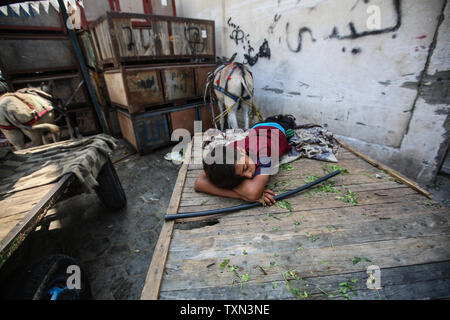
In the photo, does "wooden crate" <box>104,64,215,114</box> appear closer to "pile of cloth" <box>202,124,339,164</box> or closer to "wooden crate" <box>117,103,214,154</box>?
"wooden crate" <box>117,103,214,154</box>

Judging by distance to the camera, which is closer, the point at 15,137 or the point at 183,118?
the point at 15,137

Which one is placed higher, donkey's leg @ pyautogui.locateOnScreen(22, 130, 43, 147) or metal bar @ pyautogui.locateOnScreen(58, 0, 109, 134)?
metal bar @ pyautogui.locateOnScreen(58, 0, 109, 134)

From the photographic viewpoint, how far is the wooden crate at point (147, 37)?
416 centimetres

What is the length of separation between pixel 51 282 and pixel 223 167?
1.72m

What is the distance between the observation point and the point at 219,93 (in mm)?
4805

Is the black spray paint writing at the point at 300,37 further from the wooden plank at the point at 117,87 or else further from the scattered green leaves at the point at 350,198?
the wooden plank at the point at 117,87

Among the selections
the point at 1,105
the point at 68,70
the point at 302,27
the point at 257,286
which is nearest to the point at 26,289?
the point at 257,286

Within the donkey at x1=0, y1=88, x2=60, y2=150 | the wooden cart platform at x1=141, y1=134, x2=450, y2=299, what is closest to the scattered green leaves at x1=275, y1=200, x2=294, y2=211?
the wooden cart platform at x1=141, y1=134, x2=450, y2=299

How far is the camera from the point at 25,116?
144 inches

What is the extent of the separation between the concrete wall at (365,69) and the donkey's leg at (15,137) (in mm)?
5762

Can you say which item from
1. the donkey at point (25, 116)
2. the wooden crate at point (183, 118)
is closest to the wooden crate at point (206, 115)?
the wooden crate at point (183, 118)

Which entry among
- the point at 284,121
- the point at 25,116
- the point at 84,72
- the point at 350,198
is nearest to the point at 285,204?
the point at 350,198

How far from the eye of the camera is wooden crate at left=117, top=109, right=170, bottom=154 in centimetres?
492

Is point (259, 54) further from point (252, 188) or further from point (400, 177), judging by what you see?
point (252, 188)
